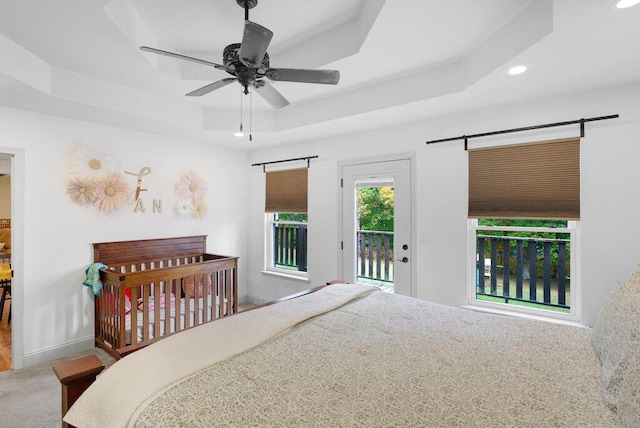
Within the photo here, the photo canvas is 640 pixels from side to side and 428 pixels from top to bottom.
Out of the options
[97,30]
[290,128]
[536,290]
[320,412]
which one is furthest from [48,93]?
[536,290]

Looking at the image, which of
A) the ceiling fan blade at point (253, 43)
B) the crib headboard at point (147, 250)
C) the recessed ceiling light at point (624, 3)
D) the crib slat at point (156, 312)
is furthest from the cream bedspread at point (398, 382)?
the crib headboard at point (147, 250)

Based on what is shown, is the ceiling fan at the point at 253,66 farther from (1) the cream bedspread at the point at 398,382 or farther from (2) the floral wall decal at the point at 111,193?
(2) the floral wall decal at the point at 111,193

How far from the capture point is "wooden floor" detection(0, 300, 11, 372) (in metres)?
2.96

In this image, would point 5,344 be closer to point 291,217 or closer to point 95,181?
point 95,181

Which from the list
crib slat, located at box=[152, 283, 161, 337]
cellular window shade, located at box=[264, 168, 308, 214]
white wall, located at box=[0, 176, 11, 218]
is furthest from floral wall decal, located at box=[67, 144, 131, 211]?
white wall, located at box=[0, 176, 11, 218]

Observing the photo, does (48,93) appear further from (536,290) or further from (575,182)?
(536,290)

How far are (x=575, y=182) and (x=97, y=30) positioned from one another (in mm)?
3752

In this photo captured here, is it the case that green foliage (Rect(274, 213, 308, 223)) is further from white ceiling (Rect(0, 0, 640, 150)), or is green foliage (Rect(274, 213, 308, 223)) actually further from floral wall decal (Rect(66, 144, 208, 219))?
white ceiling (Rect(0, 0, 640, 150))

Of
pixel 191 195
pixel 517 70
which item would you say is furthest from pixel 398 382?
pixel 191 195

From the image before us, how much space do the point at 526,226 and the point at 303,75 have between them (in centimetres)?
246

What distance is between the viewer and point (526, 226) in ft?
9.63

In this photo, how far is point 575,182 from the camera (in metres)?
2.62

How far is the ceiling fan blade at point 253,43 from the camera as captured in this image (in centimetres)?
146

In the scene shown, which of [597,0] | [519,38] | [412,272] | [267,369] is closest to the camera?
[267,369]
